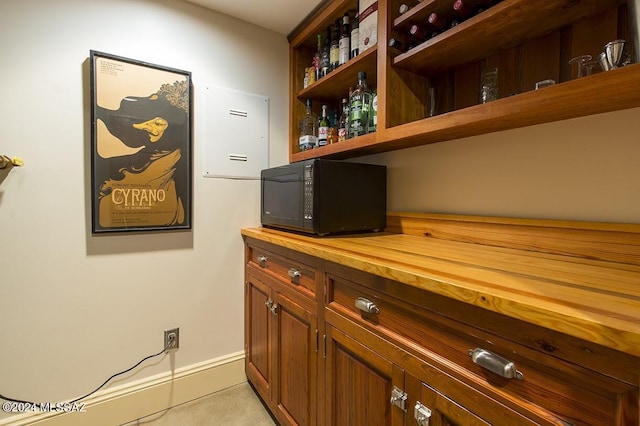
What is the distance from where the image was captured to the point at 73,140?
1.29 m

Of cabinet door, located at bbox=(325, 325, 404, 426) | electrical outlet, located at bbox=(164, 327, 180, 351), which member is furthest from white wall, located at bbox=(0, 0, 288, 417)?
cabinet door, located at bbox=(325, 325, 404, 426)

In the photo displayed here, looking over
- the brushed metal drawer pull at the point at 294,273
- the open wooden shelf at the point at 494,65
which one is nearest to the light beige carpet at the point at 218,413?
the brushed metal drawer pull at the point at 294,273

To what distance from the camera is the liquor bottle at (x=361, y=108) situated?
1.41m

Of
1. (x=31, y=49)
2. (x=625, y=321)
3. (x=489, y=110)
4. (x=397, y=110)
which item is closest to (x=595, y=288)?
(x=625, y=321)

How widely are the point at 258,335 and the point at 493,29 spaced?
5.27 feet

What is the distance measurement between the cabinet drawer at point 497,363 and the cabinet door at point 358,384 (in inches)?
3.4

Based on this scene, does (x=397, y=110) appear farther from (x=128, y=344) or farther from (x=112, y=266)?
(x=128, y=344)

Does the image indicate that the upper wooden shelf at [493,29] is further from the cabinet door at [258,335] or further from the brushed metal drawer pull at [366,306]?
the cabinet door at [258,335]

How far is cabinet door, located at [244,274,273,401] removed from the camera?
1409 mm

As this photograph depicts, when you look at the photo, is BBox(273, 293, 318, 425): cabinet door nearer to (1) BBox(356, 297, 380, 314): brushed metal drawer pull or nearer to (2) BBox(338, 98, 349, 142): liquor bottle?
(1) BBox(356, 297, 380, 314): brushed metal drawer pull

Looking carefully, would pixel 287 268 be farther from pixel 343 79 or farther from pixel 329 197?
pixel 343 79

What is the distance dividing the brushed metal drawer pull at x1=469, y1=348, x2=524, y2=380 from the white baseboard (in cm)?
149

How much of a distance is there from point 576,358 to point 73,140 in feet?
5.83

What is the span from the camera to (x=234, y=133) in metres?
1.69
